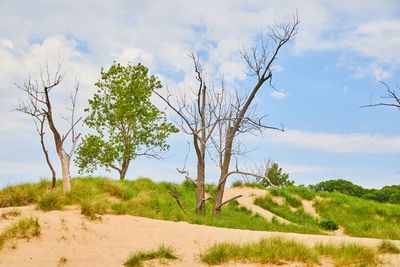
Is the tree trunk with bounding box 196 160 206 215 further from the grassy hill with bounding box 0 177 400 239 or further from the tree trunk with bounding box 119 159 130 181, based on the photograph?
the tree trunk with bounding box 119 159 130 181

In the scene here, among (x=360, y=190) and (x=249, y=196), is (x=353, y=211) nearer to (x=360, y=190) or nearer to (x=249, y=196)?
(x=249, y=196)

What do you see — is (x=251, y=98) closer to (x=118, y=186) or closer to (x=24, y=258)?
(x=118, y=186)

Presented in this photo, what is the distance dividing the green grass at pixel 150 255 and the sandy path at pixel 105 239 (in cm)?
25

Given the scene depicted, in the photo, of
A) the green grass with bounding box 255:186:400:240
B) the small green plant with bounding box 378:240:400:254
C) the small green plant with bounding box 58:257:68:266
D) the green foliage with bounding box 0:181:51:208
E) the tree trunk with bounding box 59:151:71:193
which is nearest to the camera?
the small green plant with bounding box 58:257:68:266

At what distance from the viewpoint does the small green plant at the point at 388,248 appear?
8344 mm

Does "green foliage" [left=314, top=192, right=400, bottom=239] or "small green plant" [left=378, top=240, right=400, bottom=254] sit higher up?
"green foliage" [left=314, top=192, right=400, bottom=239]

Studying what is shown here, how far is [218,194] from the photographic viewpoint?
15047mm

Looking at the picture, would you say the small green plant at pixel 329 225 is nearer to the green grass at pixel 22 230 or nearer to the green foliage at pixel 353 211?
the green foliage at pixel 353 211

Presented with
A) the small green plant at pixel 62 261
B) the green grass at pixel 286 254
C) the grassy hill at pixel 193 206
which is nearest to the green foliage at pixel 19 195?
the grassy hill at pixel 193 206

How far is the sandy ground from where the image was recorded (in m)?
7.98

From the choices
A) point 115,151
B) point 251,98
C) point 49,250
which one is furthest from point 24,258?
point 115,151

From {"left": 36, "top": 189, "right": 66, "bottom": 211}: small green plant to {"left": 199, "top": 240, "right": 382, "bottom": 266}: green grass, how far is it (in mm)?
5574

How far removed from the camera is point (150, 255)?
7.96 m

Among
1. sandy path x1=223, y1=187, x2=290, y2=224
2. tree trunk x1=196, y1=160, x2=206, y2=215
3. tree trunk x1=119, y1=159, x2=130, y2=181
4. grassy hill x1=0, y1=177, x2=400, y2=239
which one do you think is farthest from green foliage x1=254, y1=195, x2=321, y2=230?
tree trunk x1=119, y1=159, x2=130, y2=181
